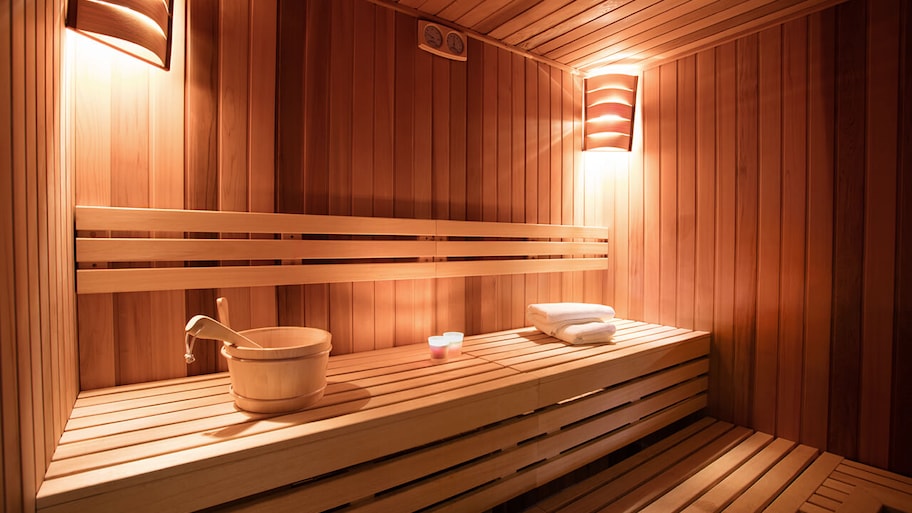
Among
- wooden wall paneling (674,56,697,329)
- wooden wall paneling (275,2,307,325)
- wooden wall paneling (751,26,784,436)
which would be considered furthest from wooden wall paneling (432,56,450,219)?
wooden wall paneling (751,26,784,436)

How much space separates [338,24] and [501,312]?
5.68 feet

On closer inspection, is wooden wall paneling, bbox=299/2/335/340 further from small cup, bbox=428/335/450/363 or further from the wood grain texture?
the wood grain texture

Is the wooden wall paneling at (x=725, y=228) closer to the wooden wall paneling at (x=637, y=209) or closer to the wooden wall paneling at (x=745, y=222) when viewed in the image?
the wooden wall paneling at (x=745, y=222)

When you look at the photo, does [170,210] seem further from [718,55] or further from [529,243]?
[718,55]

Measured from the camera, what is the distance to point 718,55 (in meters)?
2.63

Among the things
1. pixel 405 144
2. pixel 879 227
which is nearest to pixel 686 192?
pixel 879 227

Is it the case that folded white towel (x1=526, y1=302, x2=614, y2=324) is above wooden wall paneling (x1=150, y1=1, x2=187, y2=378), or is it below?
below

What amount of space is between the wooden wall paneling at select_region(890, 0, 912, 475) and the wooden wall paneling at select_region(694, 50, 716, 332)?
792 millimetres

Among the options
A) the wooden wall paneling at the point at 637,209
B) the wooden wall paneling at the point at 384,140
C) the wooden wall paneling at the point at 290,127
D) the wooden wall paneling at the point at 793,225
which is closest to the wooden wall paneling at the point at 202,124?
the wooden wall paneling at the point at 290,127

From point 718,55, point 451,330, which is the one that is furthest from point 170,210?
point 718,55

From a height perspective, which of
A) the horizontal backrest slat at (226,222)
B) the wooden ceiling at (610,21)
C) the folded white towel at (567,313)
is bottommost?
the folded white towel at (567,313)

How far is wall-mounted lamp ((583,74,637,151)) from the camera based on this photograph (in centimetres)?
289

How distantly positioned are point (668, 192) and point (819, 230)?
82 centimetres

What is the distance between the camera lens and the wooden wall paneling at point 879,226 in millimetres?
2039
